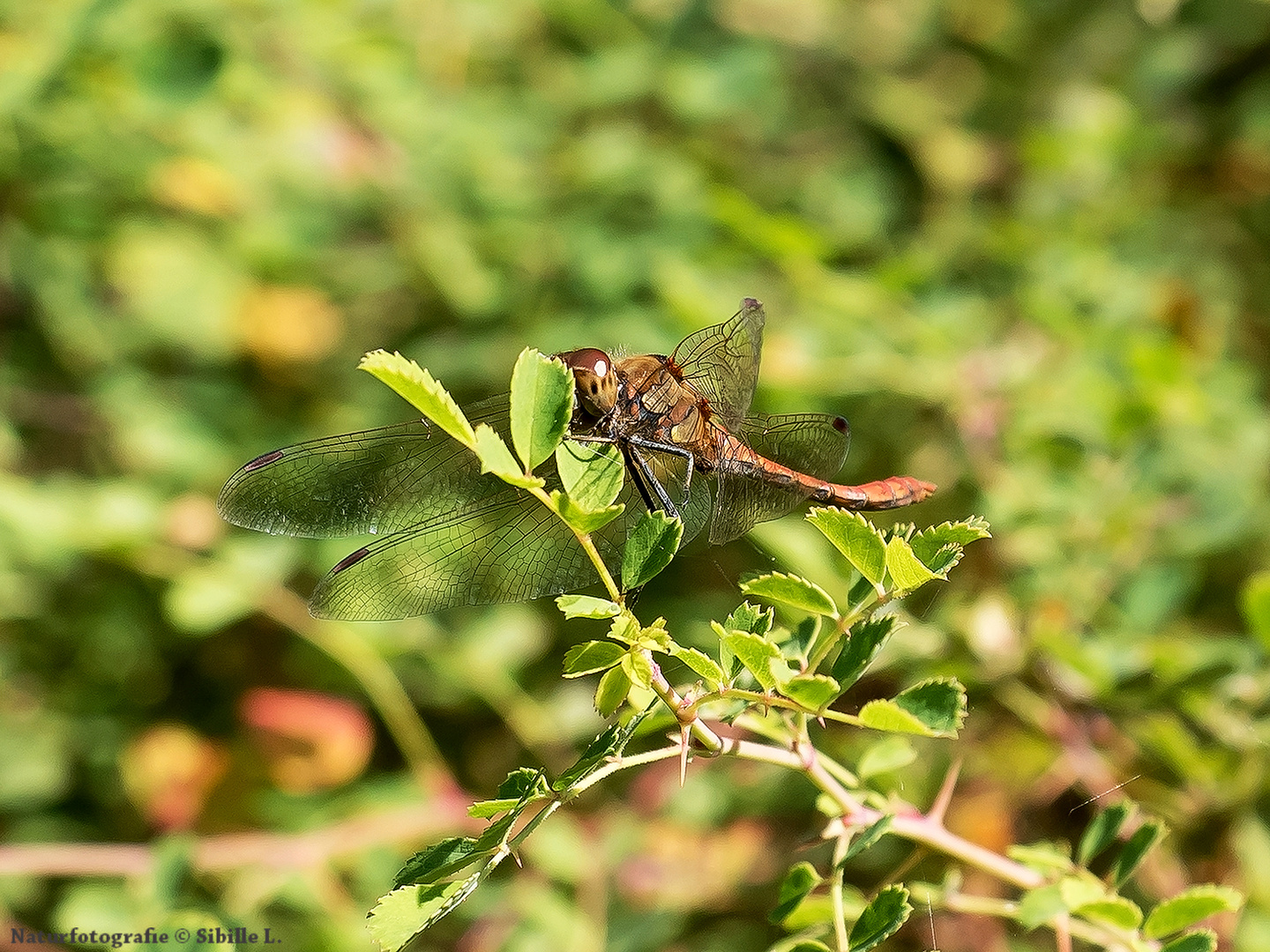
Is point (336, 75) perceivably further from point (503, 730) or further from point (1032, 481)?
point (1032, 481)

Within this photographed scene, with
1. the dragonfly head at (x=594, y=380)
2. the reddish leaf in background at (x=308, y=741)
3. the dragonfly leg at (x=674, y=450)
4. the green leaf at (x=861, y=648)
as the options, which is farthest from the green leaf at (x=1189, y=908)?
the reddish leaf in background at (x=308, y=741)

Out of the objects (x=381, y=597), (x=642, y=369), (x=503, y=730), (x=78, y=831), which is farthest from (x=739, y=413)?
(x=78, y=831)

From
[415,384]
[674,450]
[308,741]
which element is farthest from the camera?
[308,741]

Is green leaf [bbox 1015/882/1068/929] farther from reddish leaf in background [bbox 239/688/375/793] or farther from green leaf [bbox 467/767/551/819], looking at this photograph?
reddish leaf in background [bbox 239/688/375/793]

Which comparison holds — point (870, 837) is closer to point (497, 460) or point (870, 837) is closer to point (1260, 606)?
point (497, 460)

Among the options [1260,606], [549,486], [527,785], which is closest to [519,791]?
[527,785]

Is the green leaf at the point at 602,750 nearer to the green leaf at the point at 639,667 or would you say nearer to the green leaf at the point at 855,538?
the green leaf at the point at 639,667
